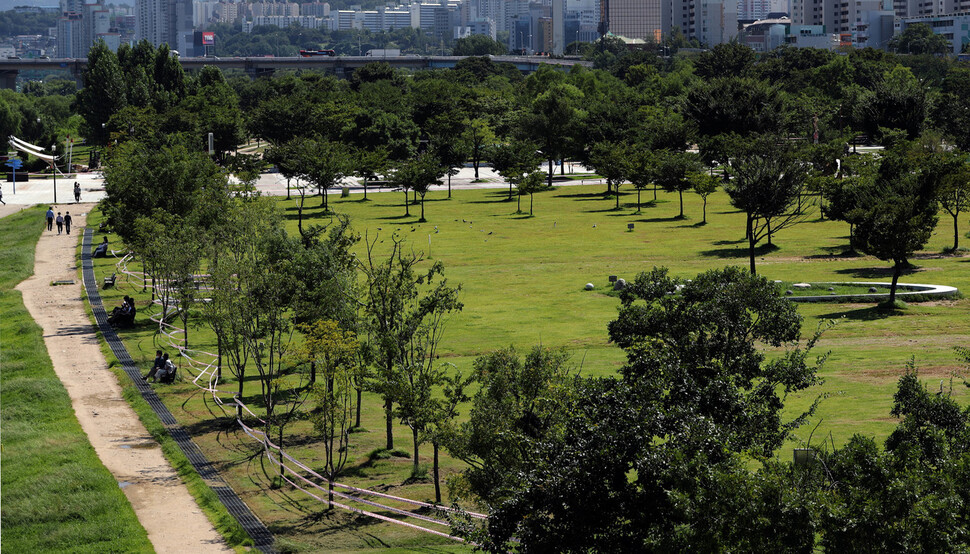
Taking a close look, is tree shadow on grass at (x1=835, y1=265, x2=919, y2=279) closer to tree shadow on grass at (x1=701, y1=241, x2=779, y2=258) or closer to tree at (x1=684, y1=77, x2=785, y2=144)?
tree shadow on grass at (x1=701, y1=241, x2=779, y2=258)

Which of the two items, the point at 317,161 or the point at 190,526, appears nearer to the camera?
the point at 190,526

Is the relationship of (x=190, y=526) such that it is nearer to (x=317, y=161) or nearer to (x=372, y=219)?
(x=372, y=219)

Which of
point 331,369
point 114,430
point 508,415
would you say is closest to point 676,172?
point 114,430

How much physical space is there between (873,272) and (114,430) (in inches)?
1455

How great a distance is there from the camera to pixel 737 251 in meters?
58.4

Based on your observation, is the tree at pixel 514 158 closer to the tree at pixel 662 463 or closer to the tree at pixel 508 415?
the tree at pixel 508 415

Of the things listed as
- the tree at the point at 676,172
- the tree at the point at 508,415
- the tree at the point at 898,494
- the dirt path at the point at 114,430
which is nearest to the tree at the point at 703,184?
the tree at the point at 676,172

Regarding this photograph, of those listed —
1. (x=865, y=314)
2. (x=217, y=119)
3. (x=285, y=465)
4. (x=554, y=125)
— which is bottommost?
(x=285, y=465)

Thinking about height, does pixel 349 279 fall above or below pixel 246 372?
above

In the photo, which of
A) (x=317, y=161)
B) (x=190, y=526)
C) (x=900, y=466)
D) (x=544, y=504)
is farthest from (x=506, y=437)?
(x=317, y=161)

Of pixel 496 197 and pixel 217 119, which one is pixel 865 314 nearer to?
pixel 496 197

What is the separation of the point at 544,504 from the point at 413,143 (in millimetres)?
100390

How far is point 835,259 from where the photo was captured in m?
55.6

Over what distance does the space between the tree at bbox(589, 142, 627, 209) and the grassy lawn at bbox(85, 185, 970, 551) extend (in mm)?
3563
